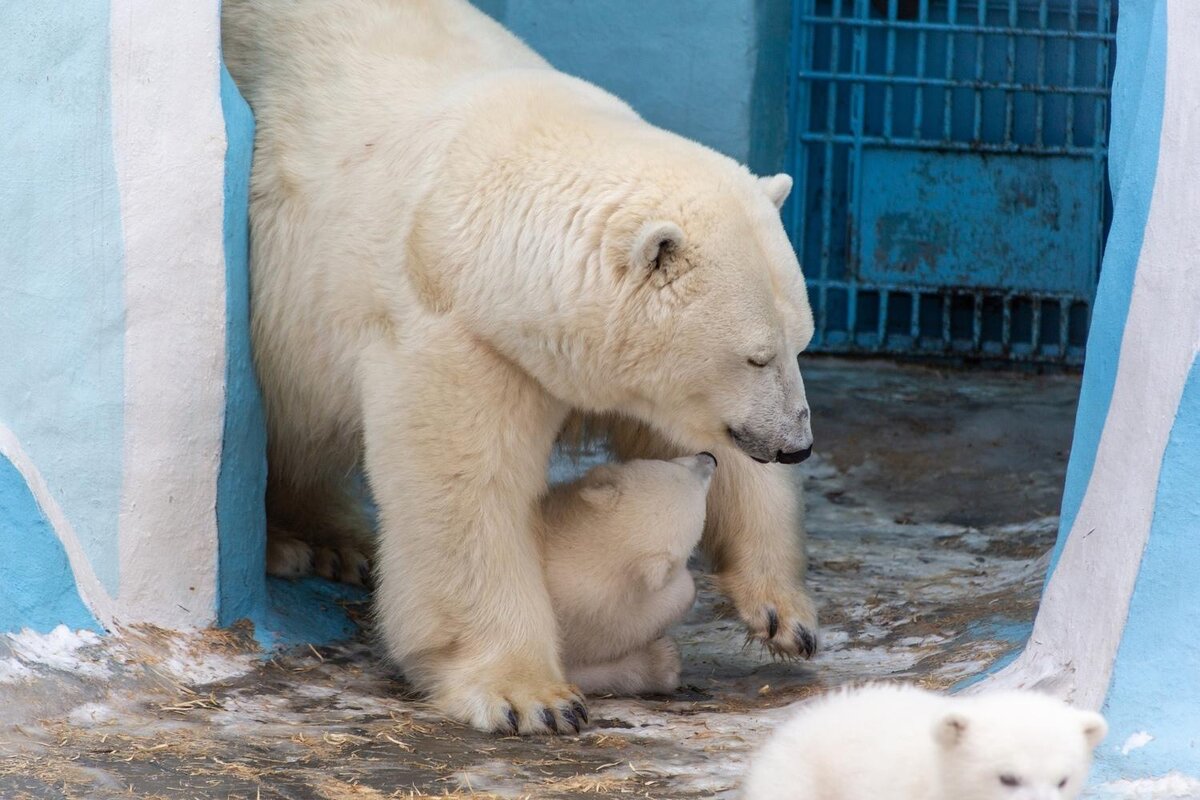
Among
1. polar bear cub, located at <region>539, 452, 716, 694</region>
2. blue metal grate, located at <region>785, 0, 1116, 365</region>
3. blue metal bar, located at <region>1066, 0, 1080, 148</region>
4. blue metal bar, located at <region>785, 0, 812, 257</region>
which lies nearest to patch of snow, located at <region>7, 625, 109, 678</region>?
polar bear cub, located at <region>539, 452, 716, 694</region>

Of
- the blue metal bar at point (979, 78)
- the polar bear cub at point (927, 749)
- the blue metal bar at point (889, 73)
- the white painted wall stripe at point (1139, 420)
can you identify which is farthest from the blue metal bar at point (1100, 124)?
the polar bear cub at point (927, 749)

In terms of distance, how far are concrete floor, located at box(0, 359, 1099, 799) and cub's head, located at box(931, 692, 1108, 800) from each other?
0.89 meters

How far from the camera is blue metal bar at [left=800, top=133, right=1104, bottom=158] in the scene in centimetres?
773

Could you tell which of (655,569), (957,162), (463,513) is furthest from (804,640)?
(957,162)

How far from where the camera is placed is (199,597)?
4.02m

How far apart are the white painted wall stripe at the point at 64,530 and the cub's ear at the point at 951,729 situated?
83.3 inches

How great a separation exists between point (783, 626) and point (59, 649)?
1.76 meters

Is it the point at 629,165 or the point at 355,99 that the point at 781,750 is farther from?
the point at 355,99

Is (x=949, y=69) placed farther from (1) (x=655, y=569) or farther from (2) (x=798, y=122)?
(1) (x=655, y=569)

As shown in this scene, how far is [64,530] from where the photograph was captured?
12.2 ft

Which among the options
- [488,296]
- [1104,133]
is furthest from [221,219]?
[1104,133]

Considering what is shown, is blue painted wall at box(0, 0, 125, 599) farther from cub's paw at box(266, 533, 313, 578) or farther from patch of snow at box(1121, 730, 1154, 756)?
patch of snow at box(1121, 730, 1154, 756)

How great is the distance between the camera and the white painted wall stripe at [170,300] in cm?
390

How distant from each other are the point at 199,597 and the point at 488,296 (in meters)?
1.08
